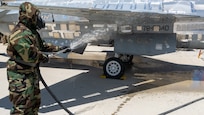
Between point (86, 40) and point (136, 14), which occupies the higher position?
point (136, 14)

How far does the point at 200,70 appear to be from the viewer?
994cm

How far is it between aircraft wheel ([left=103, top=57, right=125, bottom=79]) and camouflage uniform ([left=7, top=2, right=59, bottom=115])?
15.0ft

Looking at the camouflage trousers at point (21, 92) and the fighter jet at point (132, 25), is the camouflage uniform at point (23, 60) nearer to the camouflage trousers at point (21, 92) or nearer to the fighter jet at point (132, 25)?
the camouflage trousers at point (21, 92)

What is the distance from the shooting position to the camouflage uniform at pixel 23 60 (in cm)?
390

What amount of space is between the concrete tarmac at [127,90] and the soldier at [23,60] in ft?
6.12

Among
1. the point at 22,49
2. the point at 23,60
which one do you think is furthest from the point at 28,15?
the point at 23,60

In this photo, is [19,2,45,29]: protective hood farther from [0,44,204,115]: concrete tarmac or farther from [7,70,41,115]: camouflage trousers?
[0,44,204,115]: concrete tarmac

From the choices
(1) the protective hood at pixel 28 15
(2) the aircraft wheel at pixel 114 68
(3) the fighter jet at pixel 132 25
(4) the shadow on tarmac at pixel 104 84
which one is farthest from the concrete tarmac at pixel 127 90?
(1) the protective hood at pixel 28 15

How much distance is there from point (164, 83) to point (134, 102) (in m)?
1.99

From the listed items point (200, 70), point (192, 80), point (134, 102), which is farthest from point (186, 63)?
point (134, 102)

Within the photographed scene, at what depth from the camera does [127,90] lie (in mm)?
7441

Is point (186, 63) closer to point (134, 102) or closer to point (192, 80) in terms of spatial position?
point (192, 80)

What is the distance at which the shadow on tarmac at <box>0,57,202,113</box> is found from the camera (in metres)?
6.63

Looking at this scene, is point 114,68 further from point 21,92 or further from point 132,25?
point 21,92
